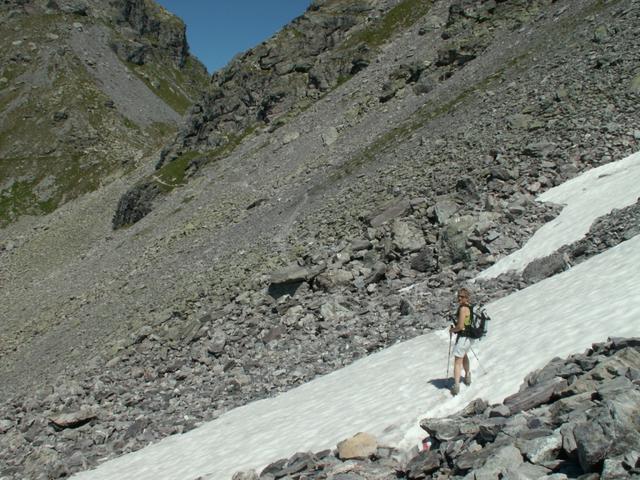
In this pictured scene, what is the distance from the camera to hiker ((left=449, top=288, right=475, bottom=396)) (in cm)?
1191

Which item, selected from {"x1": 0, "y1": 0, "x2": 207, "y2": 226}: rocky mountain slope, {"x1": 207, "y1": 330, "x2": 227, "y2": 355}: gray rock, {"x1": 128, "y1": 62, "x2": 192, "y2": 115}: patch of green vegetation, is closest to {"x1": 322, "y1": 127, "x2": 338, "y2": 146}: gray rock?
{"x1": 207, "y1": 330, "x2": 227, "y2": 355}: gray rock

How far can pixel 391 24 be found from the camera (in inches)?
2557

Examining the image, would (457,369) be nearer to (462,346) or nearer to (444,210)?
(462,346)

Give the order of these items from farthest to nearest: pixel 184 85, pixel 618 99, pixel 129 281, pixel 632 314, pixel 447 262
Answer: pixel 184 85, pixel 129 281, pixel 618 99, pixel 447 262, pixel 632 314

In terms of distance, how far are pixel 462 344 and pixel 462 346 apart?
4 cm

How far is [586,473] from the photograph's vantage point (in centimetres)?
629

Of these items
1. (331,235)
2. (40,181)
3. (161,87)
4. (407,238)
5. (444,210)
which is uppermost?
(161,87)

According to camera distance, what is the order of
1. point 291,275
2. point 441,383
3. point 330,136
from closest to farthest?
point 441,383 < point 291,275 < point 330,136

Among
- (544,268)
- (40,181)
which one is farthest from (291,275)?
(40,181)

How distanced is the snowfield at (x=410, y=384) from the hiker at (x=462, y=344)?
30cm

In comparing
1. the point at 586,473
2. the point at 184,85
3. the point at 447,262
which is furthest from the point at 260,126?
the point at 184,85

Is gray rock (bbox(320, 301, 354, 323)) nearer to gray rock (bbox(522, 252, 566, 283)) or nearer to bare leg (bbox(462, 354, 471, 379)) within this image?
gray rock (bbox(522, 252, 566, 283))

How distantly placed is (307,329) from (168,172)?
47051 mm

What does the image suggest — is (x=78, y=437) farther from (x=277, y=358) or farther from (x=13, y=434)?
(x=277, y=358)
